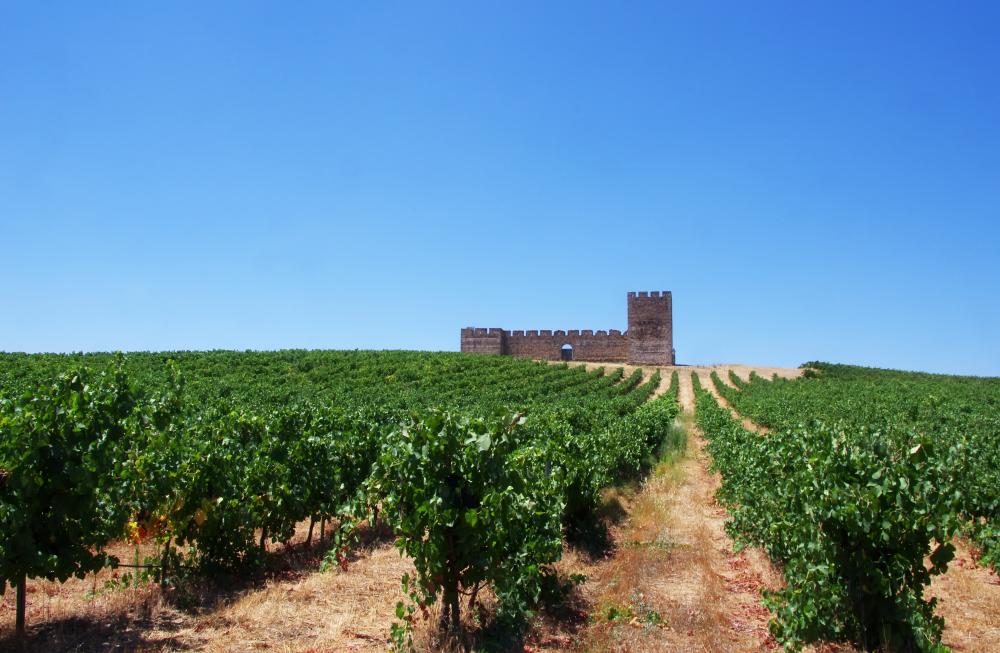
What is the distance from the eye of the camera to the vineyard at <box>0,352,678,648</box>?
600 cm

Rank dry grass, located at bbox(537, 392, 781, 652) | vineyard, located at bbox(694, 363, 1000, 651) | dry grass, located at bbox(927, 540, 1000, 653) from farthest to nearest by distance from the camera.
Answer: dry grass, located at bbox(927, 540, 1000, 653) < dry grass, located at bbox(537, 392, 781, 652) < vineyard, located at bbox(694, 363, 1000, 651)

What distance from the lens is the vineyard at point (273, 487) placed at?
19.7 ft

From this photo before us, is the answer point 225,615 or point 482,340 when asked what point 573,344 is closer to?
point 482,340

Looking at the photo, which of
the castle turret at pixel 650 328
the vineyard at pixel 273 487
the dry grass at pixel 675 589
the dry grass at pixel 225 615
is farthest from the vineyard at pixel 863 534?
the castle turret at pixel 650 328

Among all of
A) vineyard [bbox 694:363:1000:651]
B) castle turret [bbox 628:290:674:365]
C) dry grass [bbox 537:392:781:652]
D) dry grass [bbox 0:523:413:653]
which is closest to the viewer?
vineyard [bbox 694:363:1000:651]

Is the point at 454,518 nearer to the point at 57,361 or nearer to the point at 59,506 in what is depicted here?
the point at 59,506

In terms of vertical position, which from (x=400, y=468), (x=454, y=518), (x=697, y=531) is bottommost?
(x=697, y=531)

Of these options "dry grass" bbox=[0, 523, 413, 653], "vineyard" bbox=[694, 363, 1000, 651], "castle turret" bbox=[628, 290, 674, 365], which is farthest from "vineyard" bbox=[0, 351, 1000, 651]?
"castle turret" bbox=[628, 290, 674, 365]

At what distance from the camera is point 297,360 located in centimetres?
4481

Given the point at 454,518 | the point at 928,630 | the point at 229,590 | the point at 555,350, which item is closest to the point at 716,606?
the point at 928,630

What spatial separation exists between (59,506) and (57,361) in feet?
124

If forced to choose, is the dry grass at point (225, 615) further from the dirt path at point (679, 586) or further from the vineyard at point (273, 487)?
the dirt path at point (679, 586)

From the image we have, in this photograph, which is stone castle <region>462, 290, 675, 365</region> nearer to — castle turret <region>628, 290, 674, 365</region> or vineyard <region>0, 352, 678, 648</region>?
castle turret <region>628, 290, 674, 365</region>

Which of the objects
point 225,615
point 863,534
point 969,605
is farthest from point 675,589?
point 225,615
